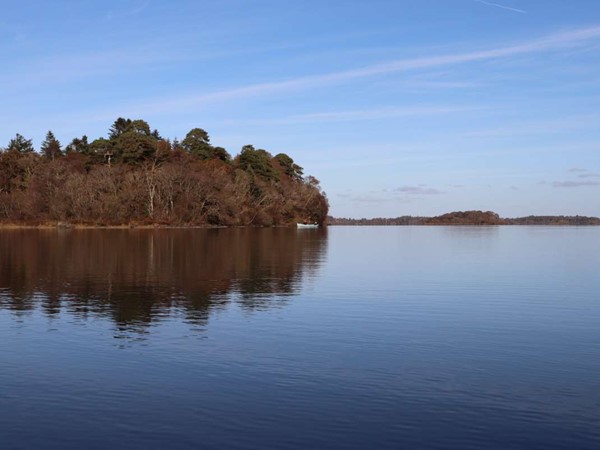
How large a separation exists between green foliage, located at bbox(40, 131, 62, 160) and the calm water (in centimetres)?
14129

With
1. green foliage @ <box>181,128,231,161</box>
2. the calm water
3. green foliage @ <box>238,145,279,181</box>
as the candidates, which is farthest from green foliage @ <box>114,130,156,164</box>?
the calm water

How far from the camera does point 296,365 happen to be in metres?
17.0

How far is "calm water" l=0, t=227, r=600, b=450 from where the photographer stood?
12.1 metres

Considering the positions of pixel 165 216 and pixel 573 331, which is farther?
pixel 165 216

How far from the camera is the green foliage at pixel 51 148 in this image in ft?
543

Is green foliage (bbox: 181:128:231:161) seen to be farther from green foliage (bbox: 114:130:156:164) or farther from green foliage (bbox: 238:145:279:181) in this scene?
green foliage (bbox: 114:130:156:164)

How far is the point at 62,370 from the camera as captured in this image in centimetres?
1625

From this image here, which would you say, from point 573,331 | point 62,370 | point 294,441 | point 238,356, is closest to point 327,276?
point 573,331

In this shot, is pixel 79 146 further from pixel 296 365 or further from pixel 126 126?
pixel 296 365

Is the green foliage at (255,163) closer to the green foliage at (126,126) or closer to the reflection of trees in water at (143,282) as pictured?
the green foliage at (126,126)

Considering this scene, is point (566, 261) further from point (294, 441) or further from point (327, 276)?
point (294, 441)

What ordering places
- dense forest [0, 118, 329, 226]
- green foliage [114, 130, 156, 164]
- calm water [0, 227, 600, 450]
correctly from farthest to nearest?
1. green foliage [114, 130, 156, 164]
2. dense forest [0, 118, 329, 226]
3. calm water [0, 227, 600, 450]

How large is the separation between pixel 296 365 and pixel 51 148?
16553 centimetres

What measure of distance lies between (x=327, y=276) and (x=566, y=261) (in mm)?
25893
